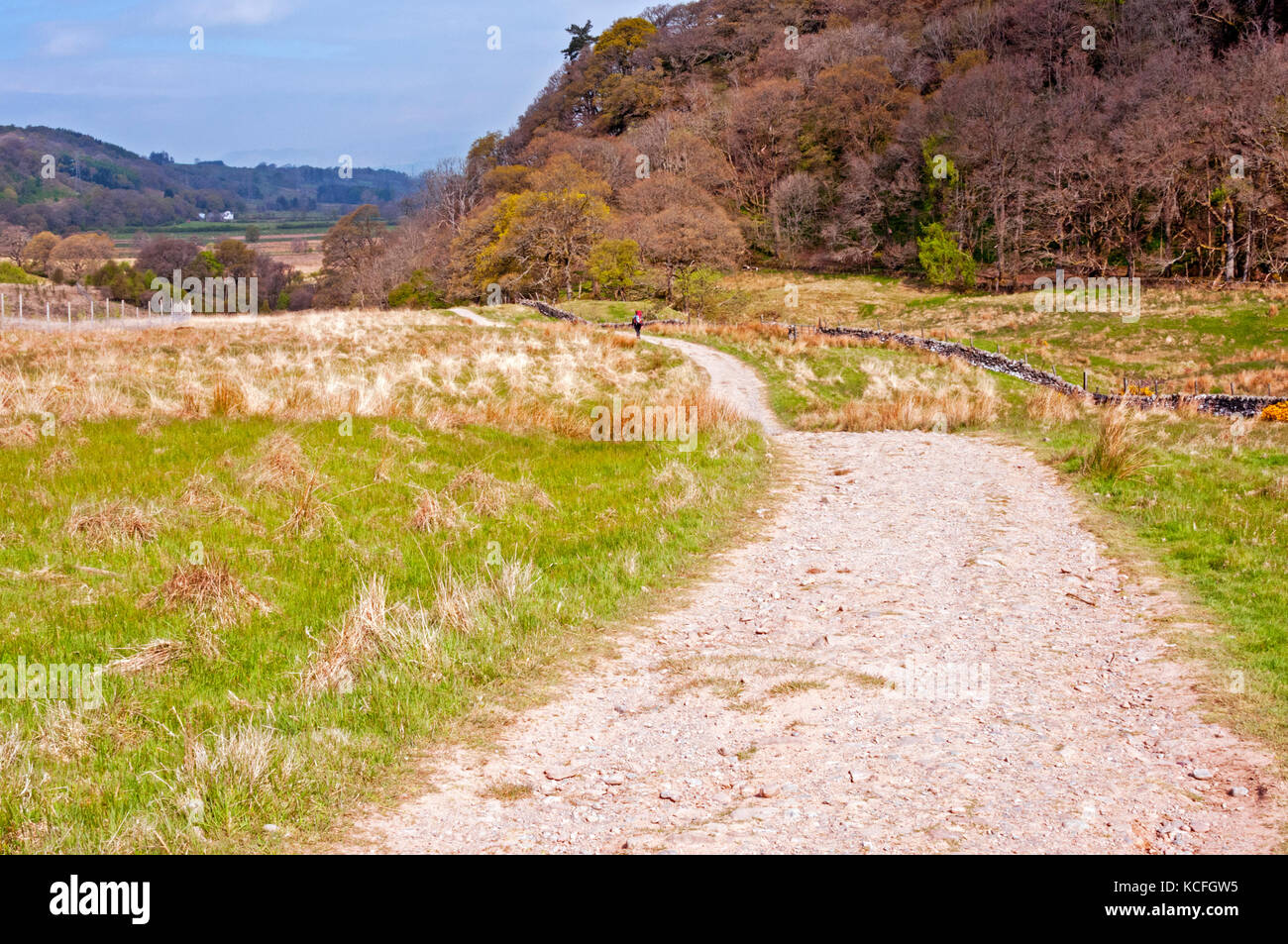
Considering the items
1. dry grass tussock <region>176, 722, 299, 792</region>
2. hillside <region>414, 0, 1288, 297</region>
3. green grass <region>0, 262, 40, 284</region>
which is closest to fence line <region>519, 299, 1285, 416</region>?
dry grass tussock <region>176, 722, 299, 792</region>

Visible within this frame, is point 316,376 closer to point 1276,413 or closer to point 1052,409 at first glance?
point 1052,409

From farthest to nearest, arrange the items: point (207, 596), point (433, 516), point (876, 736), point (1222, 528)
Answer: point (433, 516), point (1222, 528), point (207, 596), point (876, 736)

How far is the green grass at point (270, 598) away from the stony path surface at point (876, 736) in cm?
65

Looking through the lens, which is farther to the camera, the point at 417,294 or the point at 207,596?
A: the point at 417,294

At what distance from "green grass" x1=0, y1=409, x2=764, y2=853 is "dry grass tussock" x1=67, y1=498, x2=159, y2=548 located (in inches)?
5.0

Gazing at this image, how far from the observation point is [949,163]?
7406cm

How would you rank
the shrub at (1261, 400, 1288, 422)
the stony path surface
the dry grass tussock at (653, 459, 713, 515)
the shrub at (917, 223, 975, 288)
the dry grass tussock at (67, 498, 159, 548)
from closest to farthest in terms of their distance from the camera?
the stony path surface
the dry grass tussock at (67, 498, 159, 548)
the dry grass tussock at (653, 459, 713, 515)
the shrub at (1261, 400, 1288, 422)
the shrub at (917, 223, 975, 288)

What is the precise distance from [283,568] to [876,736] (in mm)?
6359

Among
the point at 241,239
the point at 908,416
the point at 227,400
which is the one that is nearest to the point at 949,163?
the point at 908,416

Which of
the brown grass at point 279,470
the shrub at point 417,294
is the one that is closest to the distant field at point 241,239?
the shrub at point 417,294

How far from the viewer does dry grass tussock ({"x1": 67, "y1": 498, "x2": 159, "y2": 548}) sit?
957 cm

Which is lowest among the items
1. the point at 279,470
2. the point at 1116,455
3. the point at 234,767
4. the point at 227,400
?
the point at 234,767

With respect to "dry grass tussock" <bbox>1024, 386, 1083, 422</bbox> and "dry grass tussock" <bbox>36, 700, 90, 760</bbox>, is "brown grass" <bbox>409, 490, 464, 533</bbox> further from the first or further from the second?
"dry grass tussock" <bbox>1024, 386, 1083, 422</bbox>
